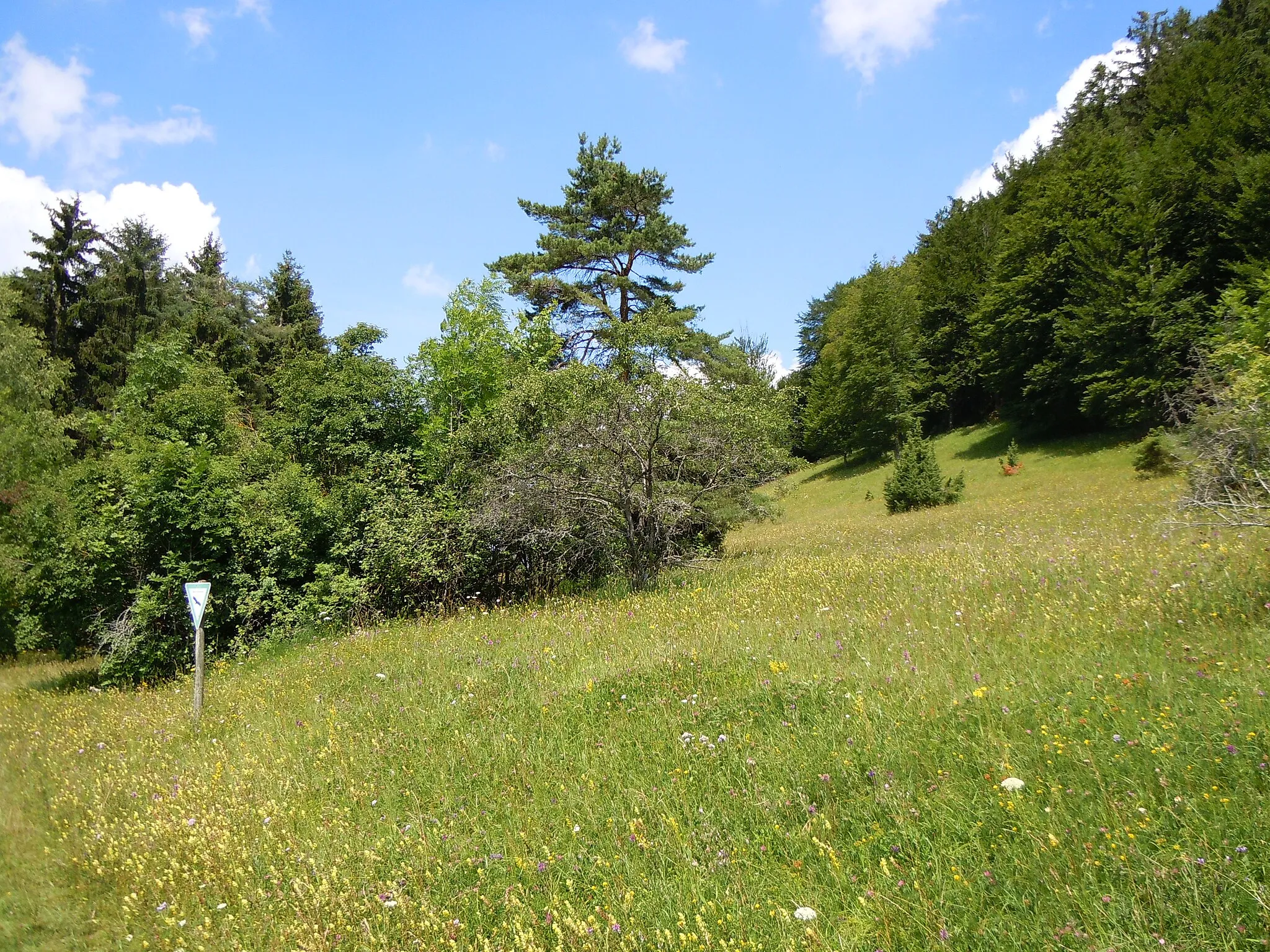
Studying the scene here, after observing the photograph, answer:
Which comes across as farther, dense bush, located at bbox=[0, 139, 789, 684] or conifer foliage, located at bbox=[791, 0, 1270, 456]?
conifer foliage, located at bbox=[791, 0, 1270, 456]

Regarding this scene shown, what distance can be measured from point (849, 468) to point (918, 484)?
64.8 feet

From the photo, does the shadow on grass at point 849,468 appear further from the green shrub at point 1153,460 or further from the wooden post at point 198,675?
the wooden post at point 198,675

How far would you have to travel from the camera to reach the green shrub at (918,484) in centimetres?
2631

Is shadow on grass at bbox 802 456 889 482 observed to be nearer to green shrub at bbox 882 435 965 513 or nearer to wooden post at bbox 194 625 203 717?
green shrub at bbox 882 435 965 513

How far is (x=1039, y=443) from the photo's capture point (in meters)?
34.2

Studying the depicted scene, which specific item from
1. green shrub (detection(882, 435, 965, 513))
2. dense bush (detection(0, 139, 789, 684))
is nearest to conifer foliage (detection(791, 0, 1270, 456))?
green shrub (detection(882, 435, 965, 513))

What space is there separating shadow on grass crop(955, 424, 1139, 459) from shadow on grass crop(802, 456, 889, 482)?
6.00 meters

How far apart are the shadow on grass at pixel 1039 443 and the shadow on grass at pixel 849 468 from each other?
600 centimetres

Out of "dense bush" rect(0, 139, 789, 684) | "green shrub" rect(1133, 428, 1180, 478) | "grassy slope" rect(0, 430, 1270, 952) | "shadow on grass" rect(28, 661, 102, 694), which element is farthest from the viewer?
"green shrub" rect(1133, 428, 1180, 478)

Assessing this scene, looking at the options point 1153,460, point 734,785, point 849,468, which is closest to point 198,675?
point 734,785

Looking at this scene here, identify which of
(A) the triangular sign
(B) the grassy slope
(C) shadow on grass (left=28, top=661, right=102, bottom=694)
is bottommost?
(C) shadow on grass (left=28, top=661, right=102, bottom=694)

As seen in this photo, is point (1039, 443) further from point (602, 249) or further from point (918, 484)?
point (602, 249)

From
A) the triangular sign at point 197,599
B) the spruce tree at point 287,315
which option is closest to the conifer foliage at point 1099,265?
the triangular sign at point 197,599

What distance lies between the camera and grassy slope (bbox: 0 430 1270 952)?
323 cm
